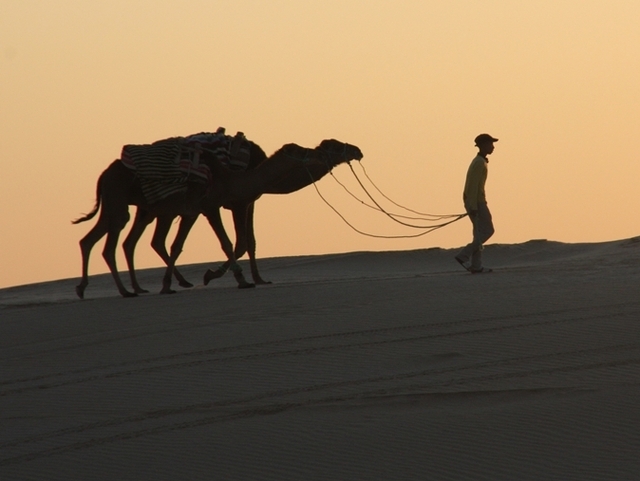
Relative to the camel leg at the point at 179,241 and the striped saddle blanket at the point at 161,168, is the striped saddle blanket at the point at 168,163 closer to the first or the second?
the striped saddle blanket at the point at 161,168

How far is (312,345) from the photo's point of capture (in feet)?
45.2

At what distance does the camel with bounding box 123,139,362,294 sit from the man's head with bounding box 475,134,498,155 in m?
1.47

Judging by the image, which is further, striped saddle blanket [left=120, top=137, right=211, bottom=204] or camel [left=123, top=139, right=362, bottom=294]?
camel [left=123, top=139, right=362, bottom=294]

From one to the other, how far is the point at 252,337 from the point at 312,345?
0.89 metres

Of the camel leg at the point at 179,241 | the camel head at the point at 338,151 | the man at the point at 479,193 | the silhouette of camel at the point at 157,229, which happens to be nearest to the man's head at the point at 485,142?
the man at the point at 479,193

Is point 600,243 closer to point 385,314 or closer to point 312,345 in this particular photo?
point 385,314

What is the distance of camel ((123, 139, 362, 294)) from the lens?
18.6 metres

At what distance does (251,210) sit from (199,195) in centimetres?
113

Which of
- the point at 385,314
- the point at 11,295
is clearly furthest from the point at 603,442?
the point at 11,295

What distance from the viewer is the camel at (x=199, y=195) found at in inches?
711

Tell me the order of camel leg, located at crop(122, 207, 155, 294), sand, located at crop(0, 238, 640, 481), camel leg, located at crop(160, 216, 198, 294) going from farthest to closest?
camel leg, located at crop(122, 207, 155, 294), camel leg, located at crop(160, 216, 198, 294), sand, located at crop(0, 238, 640, 481)

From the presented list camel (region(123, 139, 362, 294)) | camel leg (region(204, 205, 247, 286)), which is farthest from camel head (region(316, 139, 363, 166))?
camel leg (region(204, 205, 247, 286))

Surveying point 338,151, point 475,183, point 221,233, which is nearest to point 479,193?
point 475,183

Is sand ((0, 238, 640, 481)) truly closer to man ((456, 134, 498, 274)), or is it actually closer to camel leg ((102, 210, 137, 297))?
camel leg ((102, 210, 137, 297))
